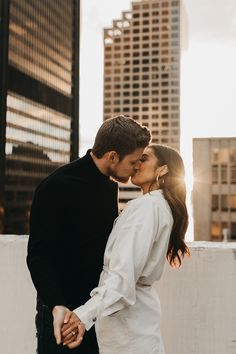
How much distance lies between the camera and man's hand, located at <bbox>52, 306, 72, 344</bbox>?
1615 millimetres

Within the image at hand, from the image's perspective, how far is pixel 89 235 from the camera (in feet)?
5.96

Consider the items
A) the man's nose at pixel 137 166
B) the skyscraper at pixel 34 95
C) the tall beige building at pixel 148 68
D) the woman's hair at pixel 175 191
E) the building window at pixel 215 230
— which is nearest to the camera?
the woman's hair at pixel 175 191

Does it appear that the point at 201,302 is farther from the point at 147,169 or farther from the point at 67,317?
the point at 67,317

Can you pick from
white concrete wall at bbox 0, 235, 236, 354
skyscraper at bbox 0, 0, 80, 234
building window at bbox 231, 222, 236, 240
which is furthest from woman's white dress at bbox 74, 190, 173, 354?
skyscraper at bbox 0, 0, 80, 234

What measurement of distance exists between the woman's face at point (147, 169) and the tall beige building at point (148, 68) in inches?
6327

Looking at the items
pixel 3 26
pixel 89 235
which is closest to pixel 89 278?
pixel 89 235

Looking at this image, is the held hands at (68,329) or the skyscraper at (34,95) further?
the skyscraper at (34,95)

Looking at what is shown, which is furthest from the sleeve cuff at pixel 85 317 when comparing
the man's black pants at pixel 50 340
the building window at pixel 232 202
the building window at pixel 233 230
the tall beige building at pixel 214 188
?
the building window at pixel 233 230

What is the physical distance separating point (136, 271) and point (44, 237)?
0.37 meters

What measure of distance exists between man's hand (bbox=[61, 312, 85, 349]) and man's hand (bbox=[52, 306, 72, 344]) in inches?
0.5

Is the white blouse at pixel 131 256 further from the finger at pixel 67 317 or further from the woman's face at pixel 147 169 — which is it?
the woman's face at pixel 147 169

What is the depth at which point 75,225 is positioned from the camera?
5.86ft

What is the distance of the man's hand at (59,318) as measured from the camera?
1.61 m

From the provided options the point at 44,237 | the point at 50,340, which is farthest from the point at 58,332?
the point at 44,237
